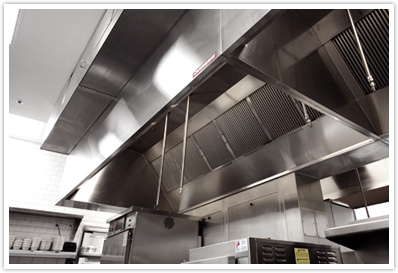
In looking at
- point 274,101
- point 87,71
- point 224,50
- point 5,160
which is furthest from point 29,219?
point 224,50

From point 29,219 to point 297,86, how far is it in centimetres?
478

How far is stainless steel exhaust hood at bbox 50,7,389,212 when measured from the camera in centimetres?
117

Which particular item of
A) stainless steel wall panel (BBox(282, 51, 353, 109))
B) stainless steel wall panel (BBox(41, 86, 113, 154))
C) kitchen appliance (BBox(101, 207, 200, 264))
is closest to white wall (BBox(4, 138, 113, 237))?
stainless steel wall panel (BBox(41, 86, 113, 154))

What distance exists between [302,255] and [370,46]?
46.8 inches

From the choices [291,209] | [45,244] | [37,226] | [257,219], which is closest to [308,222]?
[291,209]

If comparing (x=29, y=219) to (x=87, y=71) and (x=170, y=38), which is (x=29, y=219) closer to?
(x=87, y=71)

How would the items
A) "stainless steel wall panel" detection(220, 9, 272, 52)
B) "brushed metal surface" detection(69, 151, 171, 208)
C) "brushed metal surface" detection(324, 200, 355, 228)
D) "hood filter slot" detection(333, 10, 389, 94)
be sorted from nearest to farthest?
"stainless steel wall panel" detection(220, 9, 272, 52), "hood filter slot" detection(333, 10, 389, 94), "brushed metal surface" detection(324, 200, 355, 228), "brushed metal surface" detection(69, 151, 171, 208)

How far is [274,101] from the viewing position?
1967mm

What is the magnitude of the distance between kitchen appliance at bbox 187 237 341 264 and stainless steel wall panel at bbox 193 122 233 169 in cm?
98

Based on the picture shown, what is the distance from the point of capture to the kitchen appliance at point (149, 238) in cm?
219

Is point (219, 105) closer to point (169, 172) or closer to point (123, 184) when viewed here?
point (169, 172)

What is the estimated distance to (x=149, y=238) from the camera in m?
2.26

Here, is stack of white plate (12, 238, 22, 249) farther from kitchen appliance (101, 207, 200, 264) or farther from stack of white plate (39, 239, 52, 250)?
kitchen appliance (101, 207, 200, 264)

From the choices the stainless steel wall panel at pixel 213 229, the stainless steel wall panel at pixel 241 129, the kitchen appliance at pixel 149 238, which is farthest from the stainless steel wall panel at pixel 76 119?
the stainless steel wall panel at pixel 213 229
